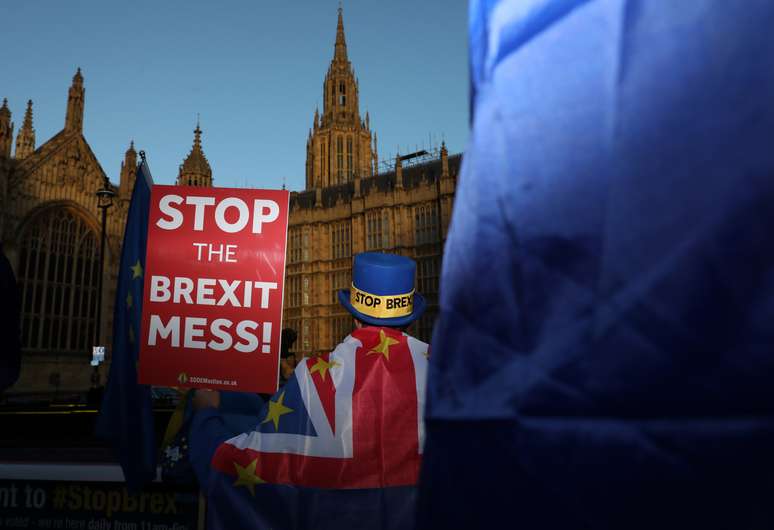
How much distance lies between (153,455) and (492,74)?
239 centimetres

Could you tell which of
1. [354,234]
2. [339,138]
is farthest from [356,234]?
[339,138]

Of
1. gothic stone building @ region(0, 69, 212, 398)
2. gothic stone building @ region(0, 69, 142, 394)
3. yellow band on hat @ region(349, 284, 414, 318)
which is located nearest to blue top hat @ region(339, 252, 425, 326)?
yellow band on hat @ region(349, 284, 414, 318)

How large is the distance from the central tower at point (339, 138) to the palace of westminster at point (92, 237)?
5.84 metres

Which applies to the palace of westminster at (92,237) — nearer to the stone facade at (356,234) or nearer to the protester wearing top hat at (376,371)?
the stone facade at (356,234)

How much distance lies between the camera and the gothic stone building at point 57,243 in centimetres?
2541

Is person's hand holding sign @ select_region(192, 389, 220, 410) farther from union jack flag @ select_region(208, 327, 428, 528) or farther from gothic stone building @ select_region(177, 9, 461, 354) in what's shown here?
gothic stone building @ select_region(177, 9, 461, 354)

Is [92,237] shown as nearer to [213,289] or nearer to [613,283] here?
[213,289]

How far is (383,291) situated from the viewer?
73.9 inches

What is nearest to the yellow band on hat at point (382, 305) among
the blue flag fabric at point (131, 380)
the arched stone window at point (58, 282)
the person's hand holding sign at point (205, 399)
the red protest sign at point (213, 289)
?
the person's hand holding sign at point (205, 399)

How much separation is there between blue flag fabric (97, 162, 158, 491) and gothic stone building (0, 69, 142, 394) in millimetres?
26801

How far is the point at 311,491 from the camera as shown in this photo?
5.22 feet

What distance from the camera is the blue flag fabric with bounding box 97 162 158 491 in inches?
91.9

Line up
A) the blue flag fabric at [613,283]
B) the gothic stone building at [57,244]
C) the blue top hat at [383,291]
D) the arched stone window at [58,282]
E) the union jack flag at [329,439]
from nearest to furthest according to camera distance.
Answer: the blue flag fabric at [613,283] < the union jack flag at [329,439] < the blue top hat at [383,291] < the gothic stone building at [57,244] < the arched stone window at [58,282]

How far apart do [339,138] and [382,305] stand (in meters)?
42.2
